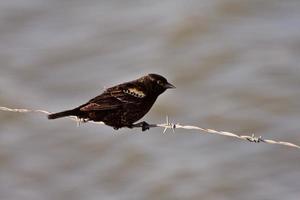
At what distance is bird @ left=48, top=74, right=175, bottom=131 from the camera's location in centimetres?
758

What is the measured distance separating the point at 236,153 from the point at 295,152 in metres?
0.60

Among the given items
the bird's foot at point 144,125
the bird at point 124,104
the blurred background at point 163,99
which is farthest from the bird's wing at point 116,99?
the blurred background at point 163,99

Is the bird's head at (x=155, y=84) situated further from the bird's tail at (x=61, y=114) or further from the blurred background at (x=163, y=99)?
the blurred background at (x=163, y=99)

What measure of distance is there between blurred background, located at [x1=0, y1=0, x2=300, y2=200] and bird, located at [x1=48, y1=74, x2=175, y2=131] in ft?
14.1

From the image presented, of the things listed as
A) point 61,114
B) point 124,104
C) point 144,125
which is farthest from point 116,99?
point 61,114

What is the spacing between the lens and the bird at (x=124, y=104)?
758 centimetres

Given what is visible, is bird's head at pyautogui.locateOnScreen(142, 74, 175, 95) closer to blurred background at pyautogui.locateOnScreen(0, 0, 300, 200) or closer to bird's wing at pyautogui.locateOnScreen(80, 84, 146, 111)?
bird's wing at pyautogui.locateOnScreen(80, 84, 146, 111)

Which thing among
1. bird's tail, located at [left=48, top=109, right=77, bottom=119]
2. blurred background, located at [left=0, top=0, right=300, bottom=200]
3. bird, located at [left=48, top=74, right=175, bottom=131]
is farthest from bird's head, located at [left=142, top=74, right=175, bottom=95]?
blurred background, located at [left=0, top=0, right=300, bottom=200]

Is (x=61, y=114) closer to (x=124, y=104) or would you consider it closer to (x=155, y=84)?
(x=124, y=104)

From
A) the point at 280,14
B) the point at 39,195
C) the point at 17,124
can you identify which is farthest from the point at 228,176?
the point at 280,14

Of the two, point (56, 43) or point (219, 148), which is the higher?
point (56, 43)

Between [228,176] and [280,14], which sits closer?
[228,176]

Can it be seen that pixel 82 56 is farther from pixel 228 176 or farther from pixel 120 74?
pixel 228 176

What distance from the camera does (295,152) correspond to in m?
12.7
